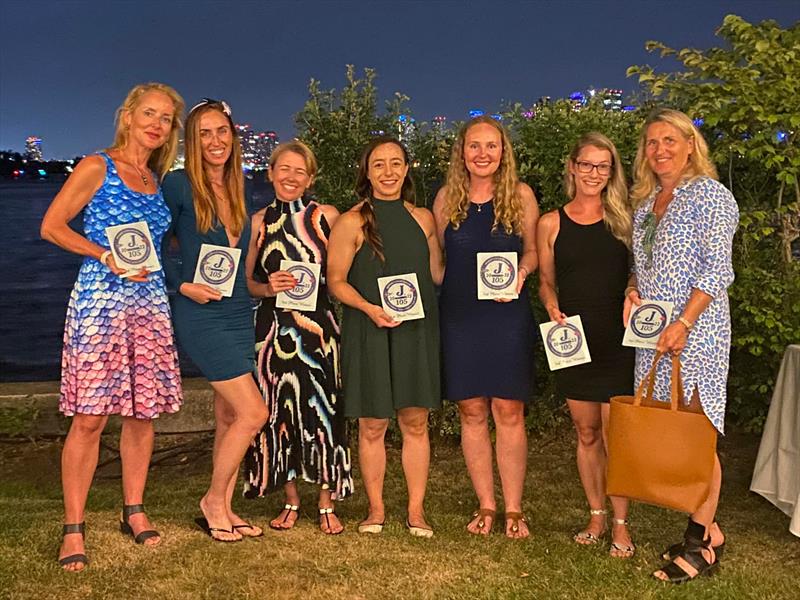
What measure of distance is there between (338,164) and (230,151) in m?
2.49

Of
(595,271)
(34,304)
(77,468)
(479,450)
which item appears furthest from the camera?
(34,304)

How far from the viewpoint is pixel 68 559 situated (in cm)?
416

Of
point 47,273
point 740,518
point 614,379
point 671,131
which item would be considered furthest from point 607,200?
point 47,273

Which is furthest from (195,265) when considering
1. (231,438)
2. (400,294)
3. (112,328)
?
A: (400,294)

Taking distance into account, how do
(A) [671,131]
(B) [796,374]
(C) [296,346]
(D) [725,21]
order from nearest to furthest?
1. (A) [671,131]
2. (C) [296,346]
3. (B) [796,374]
4. (D) [725,21]

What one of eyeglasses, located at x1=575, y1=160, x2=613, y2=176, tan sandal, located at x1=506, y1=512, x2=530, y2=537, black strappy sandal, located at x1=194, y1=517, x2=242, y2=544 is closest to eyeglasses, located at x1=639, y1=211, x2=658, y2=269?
eyeglasses, located at x1=575, y1=160, x2=613, y2=176

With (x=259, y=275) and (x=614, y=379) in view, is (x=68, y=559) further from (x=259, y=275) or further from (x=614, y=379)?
(x=614, y=379)

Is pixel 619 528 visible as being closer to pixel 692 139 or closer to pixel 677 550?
pixel 677 550

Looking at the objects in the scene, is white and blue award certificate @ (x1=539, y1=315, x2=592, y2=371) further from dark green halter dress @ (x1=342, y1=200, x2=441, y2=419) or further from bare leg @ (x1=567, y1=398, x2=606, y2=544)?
dark green halter dress @ (x1=342, y1=200, x2=441, y2=419)

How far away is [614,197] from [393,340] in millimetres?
1230

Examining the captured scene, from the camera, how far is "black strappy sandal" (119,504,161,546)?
441 centimetres

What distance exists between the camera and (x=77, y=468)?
165 inches

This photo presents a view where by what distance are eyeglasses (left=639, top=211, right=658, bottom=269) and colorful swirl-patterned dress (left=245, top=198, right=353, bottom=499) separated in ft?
4.92

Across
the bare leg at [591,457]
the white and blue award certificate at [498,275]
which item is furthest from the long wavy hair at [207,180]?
the bare leg at [591,457]
